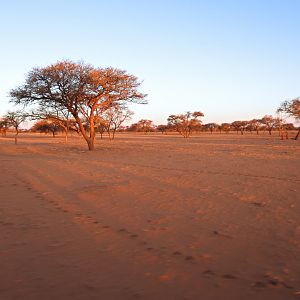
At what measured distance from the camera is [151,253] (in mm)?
3797

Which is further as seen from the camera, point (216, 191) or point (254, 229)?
point (216, 191)

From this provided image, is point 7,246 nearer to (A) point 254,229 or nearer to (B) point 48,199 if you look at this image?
(B) point 48,199

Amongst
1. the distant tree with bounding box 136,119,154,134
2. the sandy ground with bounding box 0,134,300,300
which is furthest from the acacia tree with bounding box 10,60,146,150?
the distant tree with bounding box 136,119,154,134

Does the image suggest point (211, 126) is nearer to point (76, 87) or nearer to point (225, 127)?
point (225, 127)

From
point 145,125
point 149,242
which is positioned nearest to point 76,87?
point 149,242

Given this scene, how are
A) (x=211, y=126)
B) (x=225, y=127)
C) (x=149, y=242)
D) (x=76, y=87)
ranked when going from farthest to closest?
(x=211, y=126) → (x=225, y=127) → (x=76, y=87) → (x=149, y=242)

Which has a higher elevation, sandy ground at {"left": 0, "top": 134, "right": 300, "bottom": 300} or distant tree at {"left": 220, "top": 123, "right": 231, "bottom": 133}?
distant tree at {"left": 220, "top": 123, "right": 231, "bottom": 133}

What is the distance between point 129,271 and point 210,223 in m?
2.25

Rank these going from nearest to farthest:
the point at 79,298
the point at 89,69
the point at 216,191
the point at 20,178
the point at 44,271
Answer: the point at 79,298 < the point at 44,271 < the point at 216,191 < the point at 20,178 < the point at 89,69

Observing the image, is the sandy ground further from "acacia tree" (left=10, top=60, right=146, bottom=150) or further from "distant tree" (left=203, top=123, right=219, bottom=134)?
"distant tree" (left=203, top=123, right=219, bottom=134)

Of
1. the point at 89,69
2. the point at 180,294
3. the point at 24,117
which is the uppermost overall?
the point at 89,69

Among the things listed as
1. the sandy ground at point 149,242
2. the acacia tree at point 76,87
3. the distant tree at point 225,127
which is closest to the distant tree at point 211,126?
the distant tree at point 225,127

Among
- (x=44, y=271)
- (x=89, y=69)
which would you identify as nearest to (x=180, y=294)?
(x=44, y=271)

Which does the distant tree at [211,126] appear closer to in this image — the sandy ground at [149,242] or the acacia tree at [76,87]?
the acacia tree at [76,87]
